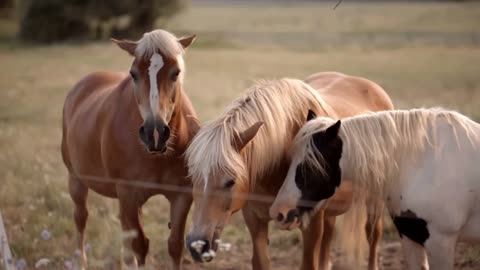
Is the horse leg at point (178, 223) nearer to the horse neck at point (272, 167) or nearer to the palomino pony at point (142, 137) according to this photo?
the palomino pony at point (142, 137)

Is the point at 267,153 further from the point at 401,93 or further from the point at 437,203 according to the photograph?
the point at 401,93

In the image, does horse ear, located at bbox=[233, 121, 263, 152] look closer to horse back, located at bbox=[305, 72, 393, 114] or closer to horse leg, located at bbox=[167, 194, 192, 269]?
horse leg, located at bbox=[167, 194, 192, 269]

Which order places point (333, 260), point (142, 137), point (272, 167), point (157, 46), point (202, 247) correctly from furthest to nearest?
point (333, 260)
point (157, 46)
point (142, 137)
point (272, 167)
point (202, 247)

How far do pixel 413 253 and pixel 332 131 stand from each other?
3.04 ft

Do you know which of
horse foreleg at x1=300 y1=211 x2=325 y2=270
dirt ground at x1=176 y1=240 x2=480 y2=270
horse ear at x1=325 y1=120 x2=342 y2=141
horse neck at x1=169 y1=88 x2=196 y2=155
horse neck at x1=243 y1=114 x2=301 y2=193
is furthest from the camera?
dirt ground at x1=176 y1=240 x2=480 y2=270

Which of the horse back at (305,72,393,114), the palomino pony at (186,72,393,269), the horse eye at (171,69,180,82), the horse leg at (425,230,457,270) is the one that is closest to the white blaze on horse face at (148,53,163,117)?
the horse eye at (171,69,180,82)

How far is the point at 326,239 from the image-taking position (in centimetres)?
568

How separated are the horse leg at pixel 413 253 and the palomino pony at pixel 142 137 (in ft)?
5.74

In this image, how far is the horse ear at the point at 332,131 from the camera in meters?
4.45

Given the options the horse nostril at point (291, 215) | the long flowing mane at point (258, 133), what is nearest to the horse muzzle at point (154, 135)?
the long flowing mane at point (258, 133)

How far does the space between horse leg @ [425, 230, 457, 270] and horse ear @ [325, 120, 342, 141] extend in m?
0.82

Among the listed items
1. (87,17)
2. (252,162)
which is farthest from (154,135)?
(87,17)

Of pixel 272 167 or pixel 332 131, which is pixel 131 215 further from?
pixel 332 131

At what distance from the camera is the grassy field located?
6.77m
